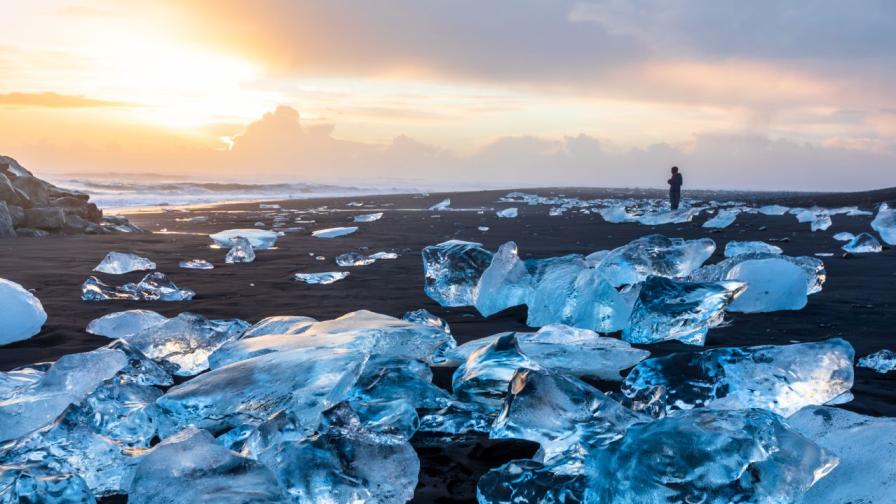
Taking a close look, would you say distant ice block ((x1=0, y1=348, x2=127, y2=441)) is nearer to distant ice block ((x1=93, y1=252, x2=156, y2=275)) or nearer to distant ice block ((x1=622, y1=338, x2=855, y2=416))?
distant ice block ((x1=622, y1=338, x2=855, y2=416))

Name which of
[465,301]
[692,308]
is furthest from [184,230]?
[692,308]

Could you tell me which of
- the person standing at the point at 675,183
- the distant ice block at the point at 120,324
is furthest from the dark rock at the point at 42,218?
the person standing at the point at 675,183

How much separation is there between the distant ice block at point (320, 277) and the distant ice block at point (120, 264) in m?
1.46

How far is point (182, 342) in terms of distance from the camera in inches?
112

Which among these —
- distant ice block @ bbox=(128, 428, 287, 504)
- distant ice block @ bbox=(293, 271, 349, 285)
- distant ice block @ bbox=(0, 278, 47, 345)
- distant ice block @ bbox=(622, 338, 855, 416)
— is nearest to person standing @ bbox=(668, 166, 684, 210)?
distant ice block @ bbox=(293, 271, 349, 285)

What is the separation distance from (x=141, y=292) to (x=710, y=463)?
3837 mm

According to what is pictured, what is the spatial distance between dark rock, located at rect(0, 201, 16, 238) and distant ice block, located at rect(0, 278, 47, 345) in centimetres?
583

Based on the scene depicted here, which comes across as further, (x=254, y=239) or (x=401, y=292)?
(x=254, y=239)

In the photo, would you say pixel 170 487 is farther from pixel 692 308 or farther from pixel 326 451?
pixel 692 308

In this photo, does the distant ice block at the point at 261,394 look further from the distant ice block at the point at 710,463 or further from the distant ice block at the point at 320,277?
the distant ice block at the point at 320,277

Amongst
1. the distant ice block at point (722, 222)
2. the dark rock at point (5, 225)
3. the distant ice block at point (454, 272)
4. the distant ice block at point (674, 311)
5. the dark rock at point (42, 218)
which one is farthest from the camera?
the distant ice block at point (722, 222)

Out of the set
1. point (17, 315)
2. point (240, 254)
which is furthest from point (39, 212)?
point (17, 315)

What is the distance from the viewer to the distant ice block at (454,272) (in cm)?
405

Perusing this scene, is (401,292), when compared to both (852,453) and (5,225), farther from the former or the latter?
(5,225)
